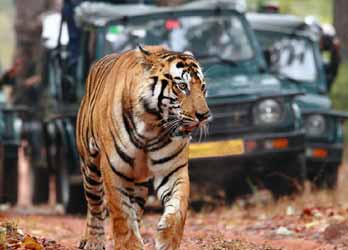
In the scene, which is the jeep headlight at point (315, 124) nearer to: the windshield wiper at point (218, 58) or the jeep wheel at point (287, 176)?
the jeep wheel at point (287, 176)

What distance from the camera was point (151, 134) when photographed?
7.45 m

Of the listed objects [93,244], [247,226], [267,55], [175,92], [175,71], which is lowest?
[247,226]

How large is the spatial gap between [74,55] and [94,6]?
1.89 feet

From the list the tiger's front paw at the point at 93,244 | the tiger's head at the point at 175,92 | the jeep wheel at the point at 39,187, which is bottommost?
the jeep wheel at the point at 39,187

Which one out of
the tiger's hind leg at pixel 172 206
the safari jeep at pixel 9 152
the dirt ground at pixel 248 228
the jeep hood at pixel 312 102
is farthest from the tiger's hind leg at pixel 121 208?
the safari jeep at pixel 9 152

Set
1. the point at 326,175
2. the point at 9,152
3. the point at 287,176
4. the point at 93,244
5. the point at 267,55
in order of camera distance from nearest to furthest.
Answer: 1. the point at 93,244
2. the point at 287,176
3. the point at 326,175
4. the point at 267,55
5. the point at 9,152

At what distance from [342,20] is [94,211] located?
→ 12921mm

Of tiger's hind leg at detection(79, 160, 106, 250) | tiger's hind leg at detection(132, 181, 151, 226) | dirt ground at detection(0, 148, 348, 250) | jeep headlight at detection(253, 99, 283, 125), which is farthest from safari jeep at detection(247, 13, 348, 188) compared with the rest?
tiger's hind leg at detection(132, 181, 151, 226)

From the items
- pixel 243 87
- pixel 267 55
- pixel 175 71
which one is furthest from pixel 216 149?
pixel 175 71

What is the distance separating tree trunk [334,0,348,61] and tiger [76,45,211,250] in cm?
1340

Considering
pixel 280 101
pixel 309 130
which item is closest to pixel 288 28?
pixel 309 130

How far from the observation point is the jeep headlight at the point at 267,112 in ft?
38.9

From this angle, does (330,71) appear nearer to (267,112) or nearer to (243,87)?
(243,87)

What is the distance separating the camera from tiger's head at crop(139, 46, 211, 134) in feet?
23.4
